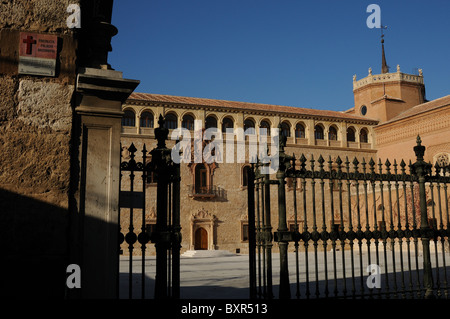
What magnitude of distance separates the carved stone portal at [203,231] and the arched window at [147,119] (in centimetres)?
555

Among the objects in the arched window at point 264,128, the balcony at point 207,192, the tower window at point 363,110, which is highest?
the tower window at point 363,110

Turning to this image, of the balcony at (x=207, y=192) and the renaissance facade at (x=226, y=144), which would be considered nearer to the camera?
the renaissance facade at (x=226, y=144)

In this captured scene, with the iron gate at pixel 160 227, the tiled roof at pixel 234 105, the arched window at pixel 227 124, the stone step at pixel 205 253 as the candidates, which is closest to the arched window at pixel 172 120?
the tiled roof at pixel 234 105

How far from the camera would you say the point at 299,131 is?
2794 cm

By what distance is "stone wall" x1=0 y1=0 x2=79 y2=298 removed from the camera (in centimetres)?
330

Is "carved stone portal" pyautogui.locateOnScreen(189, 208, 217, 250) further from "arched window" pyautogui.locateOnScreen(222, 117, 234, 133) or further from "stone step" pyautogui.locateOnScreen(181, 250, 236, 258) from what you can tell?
"arched window" pyautogui.locateOnScreen(222, 117, 234, 133)

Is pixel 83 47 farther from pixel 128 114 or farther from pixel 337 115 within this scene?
pixel 337 115

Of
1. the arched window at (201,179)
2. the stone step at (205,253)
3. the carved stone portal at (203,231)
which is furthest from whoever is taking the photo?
the arched window at (201,179)

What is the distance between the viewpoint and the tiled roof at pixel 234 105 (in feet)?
79.5

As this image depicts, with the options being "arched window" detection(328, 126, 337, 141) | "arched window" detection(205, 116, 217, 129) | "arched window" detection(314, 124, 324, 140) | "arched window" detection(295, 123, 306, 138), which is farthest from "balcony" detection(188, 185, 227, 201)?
"arched window" detection(328, 126, 337, 141)

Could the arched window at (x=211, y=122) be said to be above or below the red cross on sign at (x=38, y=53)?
above

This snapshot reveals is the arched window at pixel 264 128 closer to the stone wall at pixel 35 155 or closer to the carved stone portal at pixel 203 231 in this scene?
the carved stone portal at pixel 203 231

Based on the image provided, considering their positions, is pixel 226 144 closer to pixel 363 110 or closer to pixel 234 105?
pixel 234 105
